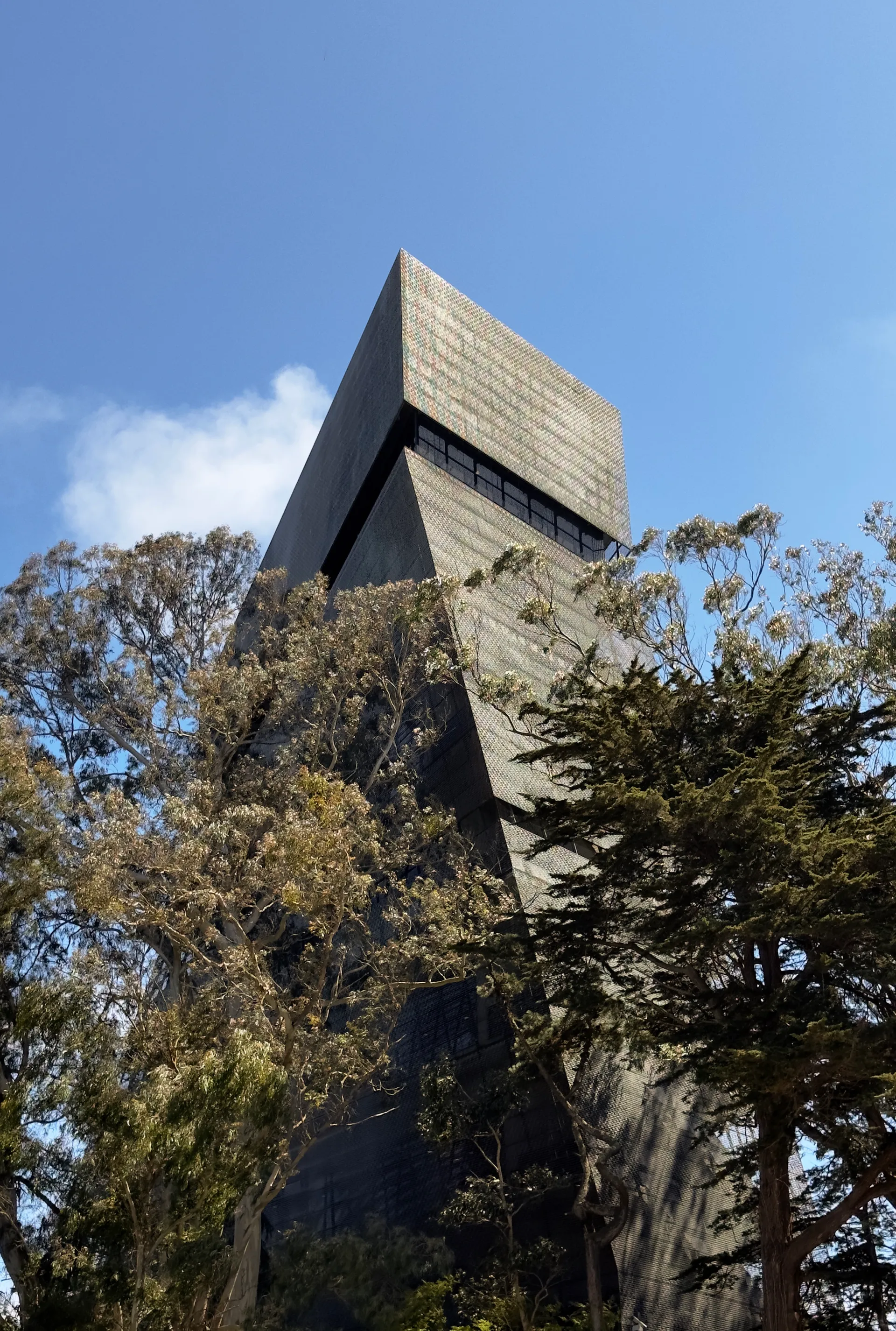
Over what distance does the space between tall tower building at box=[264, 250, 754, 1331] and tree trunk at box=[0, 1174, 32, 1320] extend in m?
6.37

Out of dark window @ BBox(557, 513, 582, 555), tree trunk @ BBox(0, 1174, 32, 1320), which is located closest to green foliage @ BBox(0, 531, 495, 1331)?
tree trunk @ BBox(0, 1174, 32, 1320)

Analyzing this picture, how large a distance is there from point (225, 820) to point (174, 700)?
156 inches

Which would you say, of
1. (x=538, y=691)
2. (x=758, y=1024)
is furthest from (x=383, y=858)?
(x=538, y=691)

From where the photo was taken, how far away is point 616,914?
494 inches

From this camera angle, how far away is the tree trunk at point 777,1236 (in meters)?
10.9

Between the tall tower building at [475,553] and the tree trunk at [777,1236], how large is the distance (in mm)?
3605

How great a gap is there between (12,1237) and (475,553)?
15.4 m

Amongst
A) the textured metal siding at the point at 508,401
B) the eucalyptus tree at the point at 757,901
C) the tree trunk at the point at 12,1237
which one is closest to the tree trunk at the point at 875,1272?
the eucalyptus tree at the point at 757,901

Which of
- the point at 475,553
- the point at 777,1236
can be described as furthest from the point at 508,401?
the point at 777,1236

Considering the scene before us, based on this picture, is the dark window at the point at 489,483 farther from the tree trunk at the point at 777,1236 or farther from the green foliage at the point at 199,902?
the tree trunk at the point at 777,1236

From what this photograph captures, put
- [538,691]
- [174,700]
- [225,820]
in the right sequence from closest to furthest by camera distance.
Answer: [225,820], [174,700], [538,691]

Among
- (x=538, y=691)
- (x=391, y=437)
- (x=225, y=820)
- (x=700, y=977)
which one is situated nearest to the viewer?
(x=700, y=977)

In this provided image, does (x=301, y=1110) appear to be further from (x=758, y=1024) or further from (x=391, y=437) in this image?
(x=391, y=437)

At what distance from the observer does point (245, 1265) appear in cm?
1316
